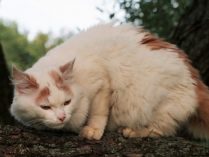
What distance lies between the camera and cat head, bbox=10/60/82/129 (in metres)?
2.82

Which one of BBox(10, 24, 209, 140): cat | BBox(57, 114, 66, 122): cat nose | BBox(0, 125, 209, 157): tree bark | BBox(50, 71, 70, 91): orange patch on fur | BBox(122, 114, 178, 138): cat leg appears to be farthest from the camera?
BBox(122, 114, 178, 138): cat leg

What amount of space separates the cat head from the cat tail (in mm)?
877

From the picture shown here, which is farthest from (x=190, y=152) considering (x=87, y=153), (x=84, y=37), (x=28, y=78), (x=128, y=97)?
(x=84, y=37)

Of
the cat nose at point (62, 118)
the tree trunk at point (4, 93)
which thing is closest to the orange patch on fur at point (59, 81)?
the cat nose at point (62, 118)

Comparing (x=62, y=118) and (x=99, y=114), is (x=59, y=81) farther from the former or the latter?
(x=99, y=114)

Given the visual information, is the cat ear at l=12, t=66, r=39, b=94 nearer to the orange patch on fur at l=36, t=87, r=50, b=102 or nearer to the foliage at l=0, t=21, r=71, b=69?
the orange patch on fur at l=36, t=87, r=50, b=102

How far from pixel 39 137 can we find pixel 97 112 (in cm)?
58

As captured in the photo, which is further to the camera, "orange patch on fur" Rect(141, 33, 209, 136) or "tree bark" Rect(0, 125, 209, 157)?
"orange patch on fur" Rect(141, 33, 209, 136)

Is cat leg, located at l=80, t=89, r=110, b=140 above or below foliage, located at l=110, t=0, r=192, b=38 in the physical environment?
below

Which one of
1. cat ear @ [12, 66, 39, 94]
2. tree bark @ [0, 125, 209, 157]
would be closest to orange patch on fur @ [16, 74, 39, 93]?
cat ear @ [12, 66, 39, 94]

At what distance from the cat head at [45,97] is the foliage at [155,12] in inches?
65.3

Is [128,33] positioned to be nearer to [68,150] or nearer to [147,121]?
[147,121]

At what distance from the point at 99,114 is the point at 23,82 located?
0.59 meters

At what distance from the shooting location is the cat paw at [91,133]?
9.98 feet
